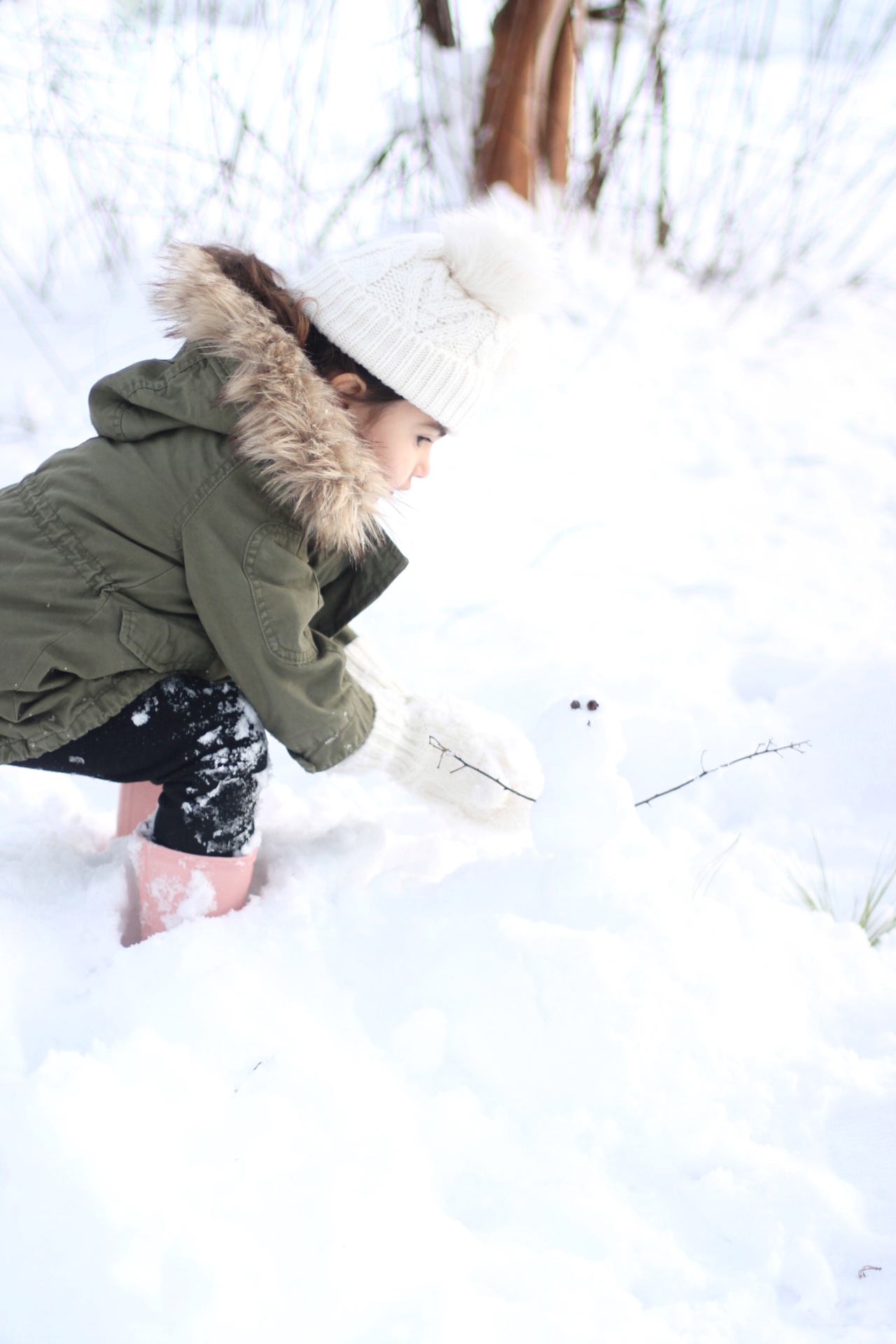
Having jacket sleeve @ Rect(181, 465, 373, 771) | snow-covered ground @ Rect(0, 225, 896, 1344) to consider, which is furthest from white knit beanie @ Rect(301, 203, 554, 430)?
jacket sleeve @ Rect(181, 465, 373, 771)

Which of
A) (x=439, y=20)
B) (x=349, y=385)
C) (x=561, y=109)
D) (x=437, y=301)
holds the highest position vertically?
(x=439, y=20)

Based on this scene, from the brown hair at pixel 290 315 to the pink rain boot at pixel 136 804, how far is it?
707 millimetres

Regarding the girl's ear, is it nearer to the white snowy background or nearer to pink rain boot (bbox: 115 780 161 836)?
the white snowy background

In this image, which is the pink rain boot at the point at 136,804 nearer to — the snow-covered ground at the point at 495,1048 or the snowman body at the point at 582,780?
the snow-covered ground at the point at 495,1048

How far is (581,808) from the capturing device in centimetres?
118

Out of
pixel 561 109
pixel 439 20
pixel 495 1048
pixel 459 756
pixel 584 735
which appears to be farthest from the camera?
pixel 561 109

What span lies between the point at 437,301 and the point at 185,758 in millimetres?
715

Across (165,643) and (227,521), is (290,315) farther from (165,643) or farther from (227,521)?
(165,643)

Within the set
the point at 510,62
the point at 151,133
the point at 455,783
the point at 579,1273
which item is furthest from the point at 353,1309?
the point at 151,133

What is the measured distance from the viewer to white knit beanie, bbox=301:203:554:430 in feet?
4.18

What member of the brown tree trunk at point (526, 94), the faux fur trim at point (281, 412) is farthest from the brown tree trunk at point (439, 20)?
the faux fur trim at point (281, 412)

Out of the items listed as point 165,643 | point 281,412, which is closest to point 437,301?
point 281,412

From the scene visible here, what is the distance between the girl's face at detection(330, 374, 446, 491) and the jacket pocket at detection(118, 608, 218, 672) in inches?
13.7

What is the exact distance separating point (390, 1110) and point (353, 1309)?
0.68 feet
